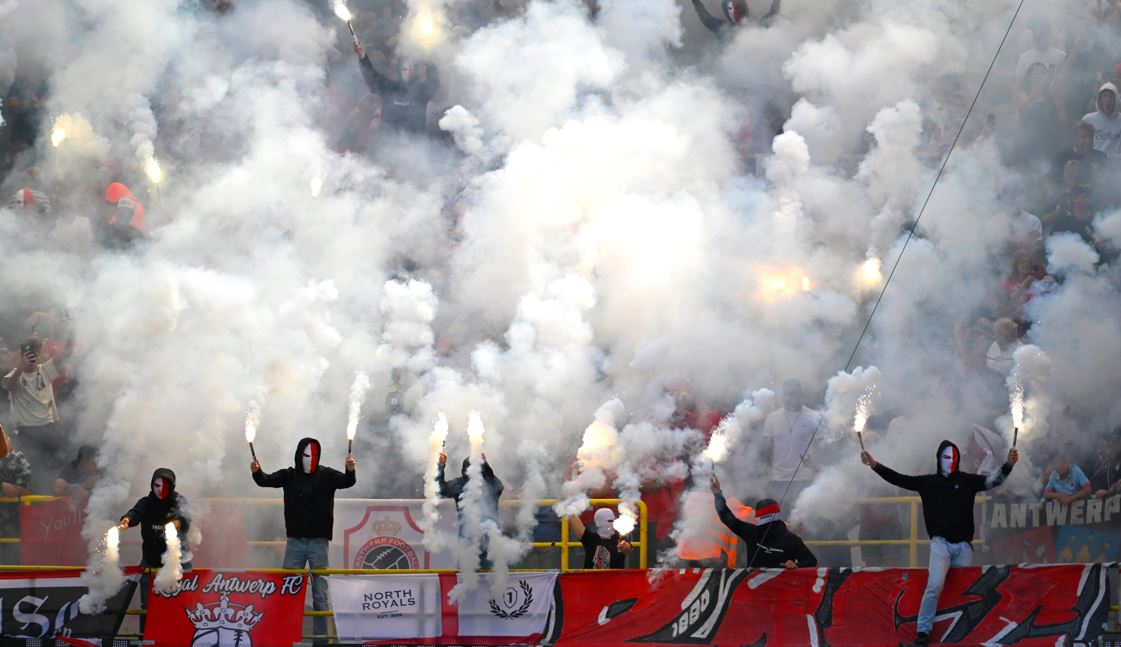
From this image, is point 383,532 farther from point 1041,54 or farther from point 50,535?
point 1041,54

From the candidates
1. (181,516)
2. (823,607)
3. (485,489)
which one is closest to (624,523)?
(485,489)

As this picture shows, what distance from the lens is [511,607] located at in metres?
10.2

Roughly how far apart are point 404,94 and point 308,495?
6.46m

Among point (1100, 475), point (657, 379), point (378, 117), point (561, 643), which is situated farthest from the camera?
point (378, 117)

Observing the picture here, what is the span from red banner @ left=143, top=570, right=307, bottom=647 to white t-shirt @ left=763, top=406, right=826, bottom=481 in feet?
13.3

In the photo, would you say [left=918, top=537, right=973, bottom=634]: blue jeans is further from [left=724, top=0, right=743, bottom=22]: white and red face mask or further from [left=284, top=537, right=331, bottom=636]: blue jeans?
[left=724, top=0, right=743, bottom=22]: white and red face mask

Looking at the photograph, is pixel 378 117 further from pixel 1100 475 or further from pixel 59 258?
pixel 1100 475

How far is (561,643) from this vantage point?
10070 millimetres

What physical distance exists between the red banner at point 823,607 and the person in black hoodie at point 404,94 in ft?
23.6

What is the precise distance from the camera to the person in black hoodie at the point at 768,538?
413 inches

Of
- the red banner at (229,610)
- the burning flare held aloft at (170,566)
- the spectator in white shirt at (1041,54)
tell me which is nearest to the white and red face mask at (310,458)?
the red banner at (229,610)

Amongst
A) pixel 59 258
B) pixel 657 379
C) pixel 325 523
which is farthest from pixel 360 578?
pixel 59 258

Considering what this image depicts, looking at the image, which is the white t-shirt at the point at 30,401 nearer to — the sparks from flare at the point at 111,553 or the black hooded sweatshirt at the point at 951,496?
the sparks from flare at the point at 111,553

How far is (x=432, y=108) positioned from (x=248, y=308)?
3.28m
